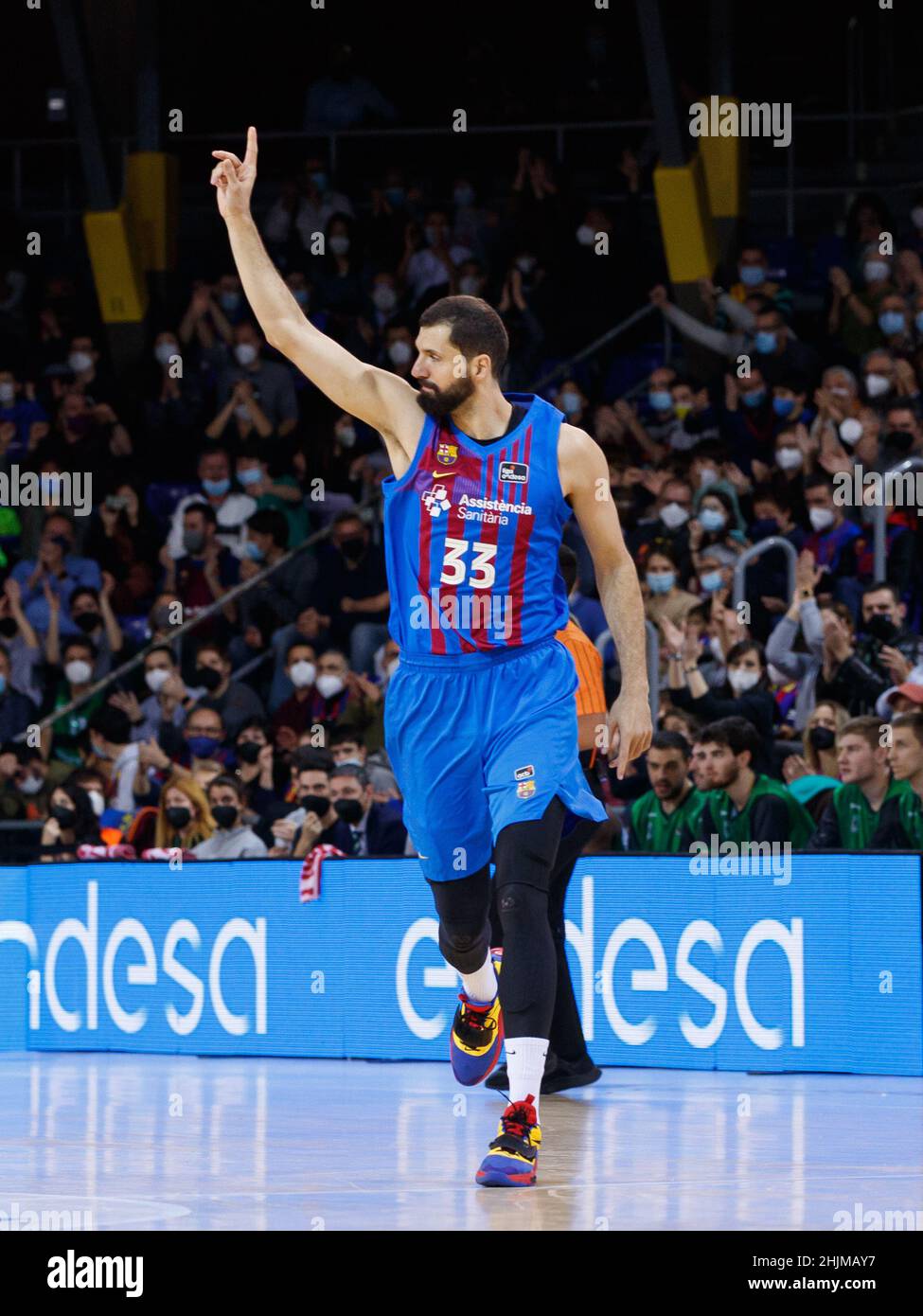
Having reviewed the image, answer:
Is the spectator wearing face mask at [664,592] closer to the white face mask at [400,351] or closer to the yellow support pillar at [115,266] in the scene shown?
the white face mask at [400,351]

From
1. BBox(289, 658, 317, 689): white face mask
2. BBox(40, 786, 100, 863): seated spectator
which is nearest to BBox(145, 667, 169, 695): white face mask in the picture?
BBox(289, 658, 317, 689): white face mask

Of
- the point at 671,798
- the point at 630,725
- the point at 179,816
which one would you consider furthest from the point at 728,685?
the point at 630,725

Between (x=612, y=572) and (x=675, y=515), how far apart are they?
8.66 meters

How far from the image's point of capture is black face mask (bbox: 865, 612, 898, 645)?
44.5 feet

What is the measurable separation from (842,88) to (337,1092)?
50.3ft

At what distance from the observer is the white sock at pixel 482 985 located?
8.27 m

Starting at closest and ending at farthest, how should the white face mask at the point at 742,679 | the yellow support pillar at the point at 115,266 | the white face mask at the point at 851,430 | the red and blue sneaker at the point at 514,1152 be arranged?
the red and blue sneaker at the point at 514,1152
the white face mask at the point at 742,679
the white face mask at the point at 851,430
the yellow support pillar at the point at 115,266

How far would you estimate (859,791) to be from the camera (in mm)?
11508

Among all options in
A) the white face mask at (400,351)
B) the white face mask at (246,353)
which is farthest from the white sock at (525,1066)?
the white face mask at (246,353)

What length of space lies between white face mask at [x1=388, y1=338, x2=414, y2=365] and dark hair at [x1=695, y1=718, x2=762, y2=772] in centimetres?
817

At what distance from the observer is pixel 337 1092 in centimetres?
1022

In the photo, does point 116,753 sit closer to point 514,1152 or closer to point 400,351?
point 400,351

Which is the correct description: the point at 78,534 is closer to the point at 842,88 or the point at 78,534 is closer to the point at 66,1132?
the point at 842,88

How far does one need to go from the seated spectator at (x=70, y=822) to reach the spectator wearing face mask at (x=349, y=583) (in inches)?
103
